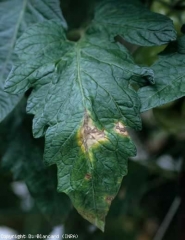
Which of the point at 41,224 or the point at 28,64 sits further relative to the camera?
the point at 41,224

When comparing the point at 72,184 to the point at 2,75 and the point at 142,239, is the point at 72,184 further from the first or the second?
the point at 142,239

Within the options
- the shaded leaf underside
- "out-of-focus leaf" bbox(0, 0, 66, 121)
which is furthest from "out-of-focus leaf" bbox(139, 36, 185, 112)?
"out-of-focus leaf" bbox(0, 0, 66, 121)

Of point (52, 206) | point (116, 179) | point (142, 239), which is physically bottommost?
point (142, 239)

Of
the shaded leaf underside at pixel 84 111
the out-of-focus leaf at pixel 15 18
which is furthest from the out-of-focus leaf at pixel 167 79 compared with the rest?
the out-of-focus leaf at pixel 15 18

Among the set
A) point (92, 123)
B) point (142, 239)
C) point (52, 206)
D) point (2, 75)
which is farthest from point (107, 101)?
point (142, 239)

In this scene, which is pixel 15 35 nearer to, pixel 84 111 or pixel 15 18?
pixel 15 18
